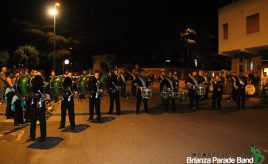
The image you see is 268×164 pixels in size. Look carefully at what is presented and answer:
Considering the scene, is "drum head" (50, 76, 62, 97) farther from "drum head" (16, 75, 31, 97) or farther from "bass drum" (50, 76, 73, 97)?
"drum head" (16, 75, 31, 97)

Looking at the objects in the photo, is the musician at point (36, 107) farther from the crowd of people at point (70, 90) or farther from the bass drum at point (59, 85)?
the bass drum at point (59, 85)

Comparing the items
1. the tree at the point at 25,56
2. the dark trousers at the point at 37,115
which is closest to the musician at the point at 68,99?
the dark trousers at the point at 37,115

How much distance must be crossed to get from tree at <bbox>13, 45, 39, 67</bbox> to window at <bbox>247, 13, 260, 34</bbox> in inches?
800

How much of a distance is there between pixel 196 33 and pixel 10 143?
4750 cm

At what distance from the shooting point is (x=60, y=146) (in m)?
9.48

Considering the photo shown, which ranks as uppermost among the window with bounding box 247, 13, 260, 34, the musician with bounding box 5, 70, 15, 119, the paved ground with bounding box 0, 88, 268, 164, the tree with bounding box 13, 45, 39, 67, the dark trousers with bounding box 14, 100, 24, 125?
the window with bounding box 247, 13, 260, 34

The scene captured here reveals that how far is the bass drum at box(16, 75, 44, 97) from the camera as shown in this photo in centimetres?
1051

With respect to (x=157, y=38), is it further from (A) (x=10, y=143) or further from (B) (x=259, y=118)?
(A) (x=10, y=143)

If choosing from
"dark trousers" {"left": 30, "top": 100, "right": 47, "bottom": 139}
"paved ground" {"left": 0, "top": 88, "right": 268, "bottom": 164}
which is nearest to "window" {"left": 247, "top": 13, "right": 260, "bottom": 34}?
"paved ground" {"left": 0, "top": 88, "right": 268, "bottom": 164}

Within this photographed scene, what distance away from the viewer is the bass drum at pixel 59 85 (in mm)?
12125

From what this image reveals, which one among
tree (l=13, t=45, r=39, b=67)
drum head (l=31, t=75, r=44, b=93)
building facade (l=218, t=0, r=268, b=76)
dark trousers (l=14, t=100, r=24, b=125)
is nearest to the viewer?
drum head (l=31, t=75, r=44, b=93)

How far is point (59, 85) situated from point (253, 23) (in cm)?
2071

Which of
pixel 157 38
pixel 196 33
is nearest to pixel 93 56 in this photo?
pixel 157 38

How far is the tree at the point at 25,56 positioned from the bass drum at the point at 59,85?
22.2 metres
